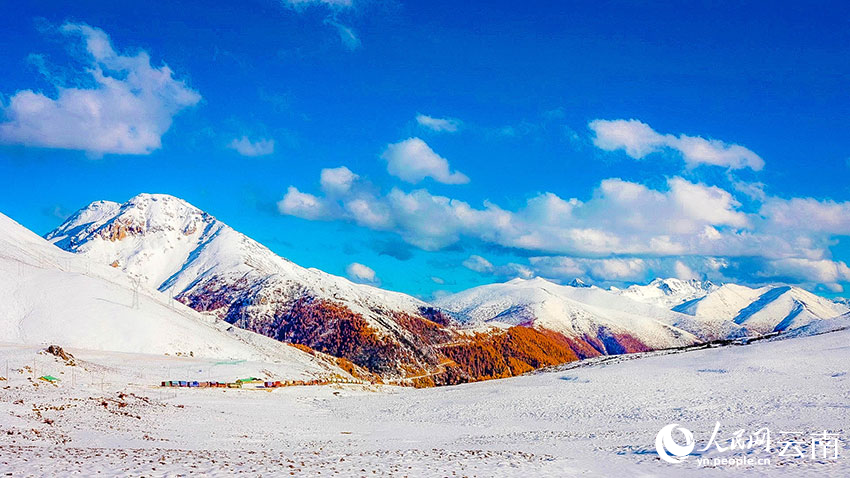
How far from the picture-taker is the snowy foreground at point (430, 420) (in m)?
23.1

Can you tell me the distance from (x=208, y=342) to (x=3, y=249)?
196ft

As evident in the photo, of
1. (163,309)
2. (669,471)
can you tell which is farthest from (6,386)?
(163,309)

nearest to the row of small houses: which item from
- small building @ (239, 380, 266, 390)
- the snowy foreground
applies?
small building @ (239, 380, 266, 390)

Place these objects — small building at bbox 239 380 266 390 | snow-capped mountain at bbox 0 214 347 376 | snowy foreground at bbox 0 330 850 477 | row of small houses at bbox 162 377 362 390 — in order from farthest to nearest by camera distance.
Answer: snow-capped mountain at bbox 0 214 347 376
small building at bbox 239 380 266 390
row of small houses at bbox 162 377 362 390
snowy foreground at bbox 0 330 850 477

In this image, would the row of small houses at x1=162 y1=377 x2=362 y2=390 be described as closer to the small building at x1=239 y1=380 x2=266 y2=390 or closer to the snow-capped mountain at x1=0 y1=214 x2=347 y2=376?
the small building at x1=239 y1=380 x2=266 y2=390

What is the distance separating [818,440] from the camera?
1080 inches

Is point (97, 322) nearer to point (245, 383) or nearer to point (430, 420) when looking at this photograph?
point (245, 383)

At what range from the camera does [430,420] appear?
161 feet

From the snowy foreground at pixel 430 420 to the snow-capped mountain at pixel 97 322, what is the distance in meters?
16.0

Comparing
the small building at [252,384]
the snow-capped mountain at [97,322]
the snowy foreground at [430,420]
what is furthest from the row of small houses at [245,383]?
the snow-capped mountain at [97,322]

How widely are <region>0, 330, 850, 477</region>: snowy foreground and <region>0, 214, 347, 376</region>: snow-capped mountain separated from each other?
16.0m

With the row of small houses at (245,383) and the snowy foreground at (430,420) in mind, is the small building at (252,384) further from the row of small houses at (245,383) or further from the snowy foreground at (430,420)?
the snowy foreground at (430,420)

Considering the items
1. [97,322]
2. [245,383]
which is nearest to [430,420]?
[245,383]

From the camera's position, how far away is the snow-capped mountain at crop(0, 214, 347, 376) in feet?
290
